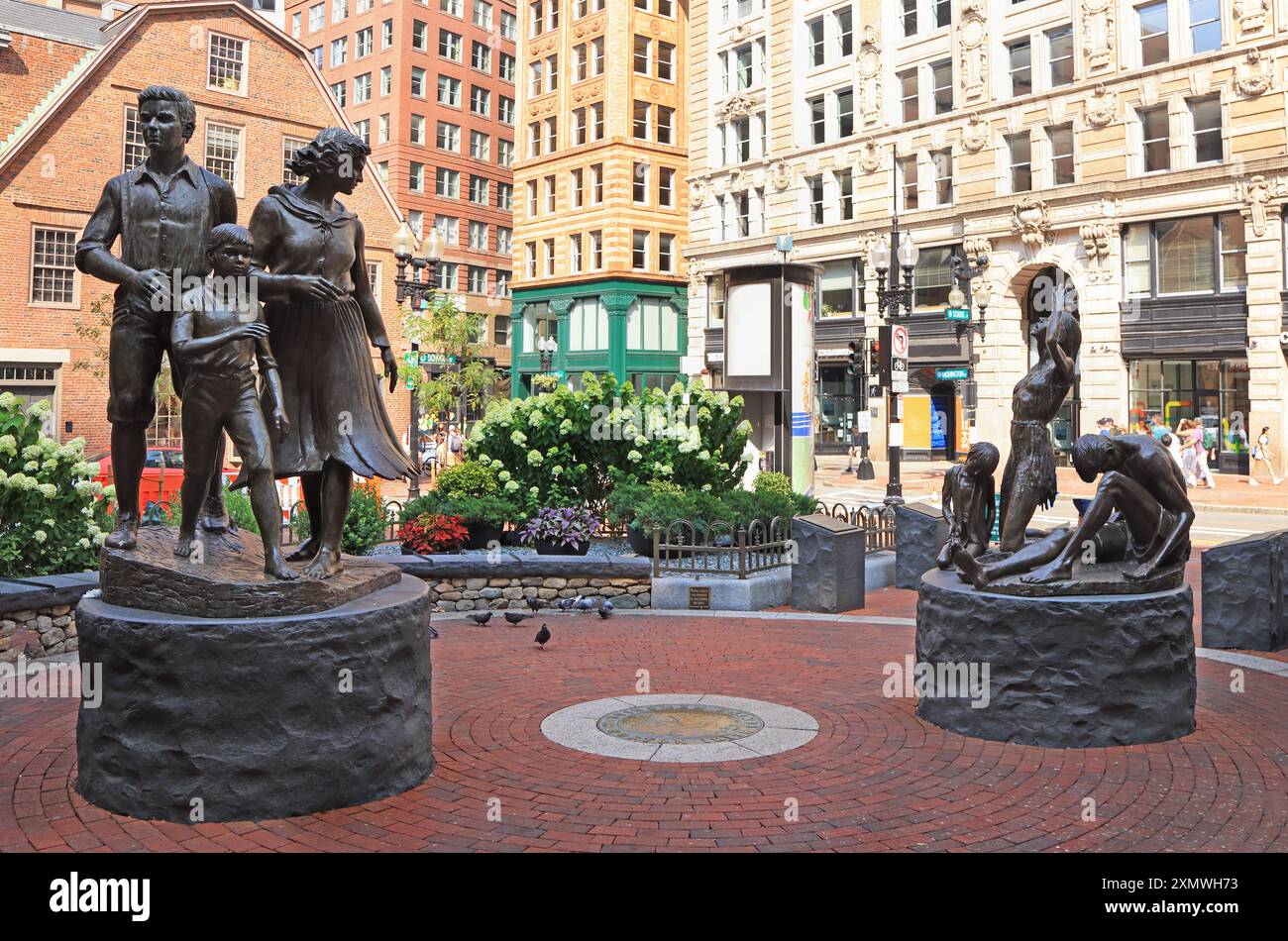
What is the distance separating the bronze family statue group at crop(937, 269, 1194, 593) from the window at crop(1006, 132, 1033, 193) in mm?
34121

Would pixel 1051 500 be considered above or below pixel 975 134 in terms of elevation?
below

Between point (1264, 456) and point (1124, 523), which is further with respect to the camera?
point (1264, 456)

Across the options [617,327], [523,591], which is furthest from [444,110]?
[523,591]

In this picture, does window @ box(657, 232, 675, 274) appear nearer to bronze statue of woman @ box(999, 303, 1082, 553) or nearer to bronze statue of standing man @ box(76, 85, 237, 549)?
bronze statue of woman @ box(999, 303, 1082, 553)

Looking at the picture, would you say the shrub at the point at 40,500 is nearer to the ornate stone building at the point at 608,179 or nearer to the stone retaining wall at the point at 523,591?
the stone retaining wall at the point at 523,591

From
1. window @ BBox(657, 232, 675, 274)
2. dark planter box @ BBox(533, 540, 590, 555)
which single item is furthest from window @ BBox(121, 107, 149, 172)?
dark planter box @ BBox(533, 540, 590, 555)

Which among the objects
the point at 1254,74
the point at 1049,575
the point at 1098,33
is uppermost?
the point at 1098,33

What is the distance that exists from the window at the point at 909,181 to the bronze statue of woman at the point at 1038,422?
36.7 meters

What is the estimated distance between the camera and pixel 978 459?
785 centimetres

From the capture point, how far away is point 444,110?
65188mm

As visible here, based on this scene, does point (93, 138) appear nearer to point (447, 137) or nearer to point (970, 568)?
point (447, 137)

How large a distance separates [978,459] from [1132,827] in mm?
3251

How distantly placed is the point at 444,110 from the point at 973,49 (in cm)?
3641

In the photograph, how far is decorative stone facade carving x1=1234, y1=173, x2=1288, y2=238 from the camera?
A: 105 feet
